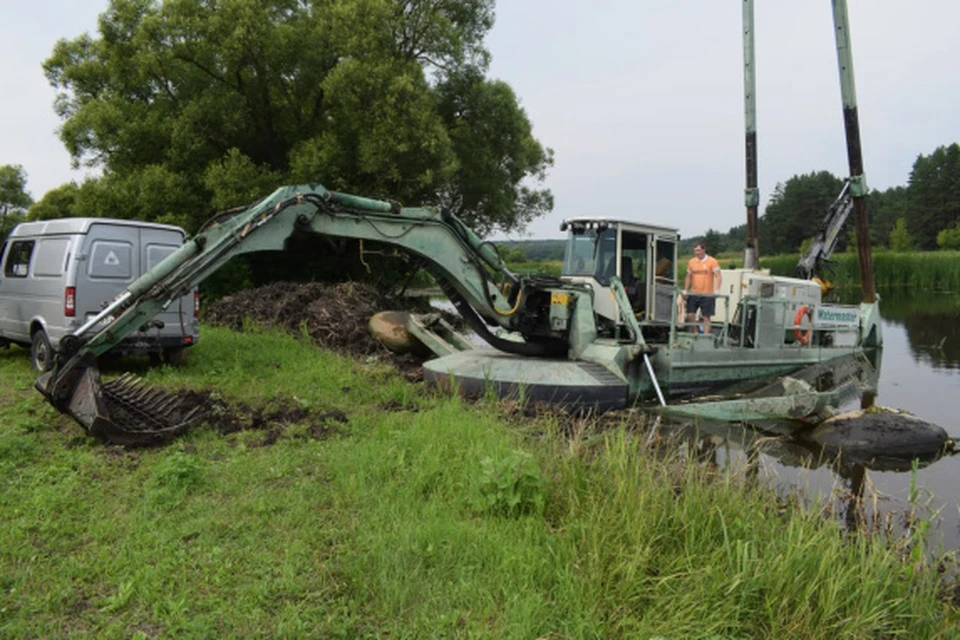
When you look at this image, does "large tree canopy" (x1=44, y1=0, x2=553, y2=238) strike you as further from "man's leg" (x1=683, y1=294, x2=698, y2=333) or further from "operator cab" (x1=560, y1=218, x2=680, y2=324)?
"man's leg" (x1=683, y1=294, x2=698, y2=333)

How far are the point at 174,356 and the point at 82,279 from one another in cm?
160

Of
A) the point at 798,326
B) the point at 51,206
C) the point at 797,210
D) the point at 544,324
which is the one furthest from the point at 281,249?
the point at 797,210

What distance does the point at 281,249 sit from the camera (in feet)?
25.8

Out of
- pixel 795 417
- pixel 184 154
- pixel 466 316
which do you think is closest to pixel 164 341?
pixel 466 316

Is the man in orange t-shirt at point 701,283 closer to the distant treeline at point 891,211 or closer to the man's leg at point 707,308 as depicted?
the man's leg at point 707,308

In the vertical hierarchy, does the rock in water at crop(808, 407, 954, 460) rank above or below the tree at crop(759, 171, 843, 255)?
below

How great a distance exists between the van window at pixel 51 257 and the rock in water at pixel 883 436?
1048cm

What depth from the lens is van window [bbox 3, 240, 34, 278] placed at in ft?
32.8

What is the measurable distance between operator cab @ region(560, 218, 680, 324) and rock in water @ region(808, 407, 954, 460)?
2967 millimetres

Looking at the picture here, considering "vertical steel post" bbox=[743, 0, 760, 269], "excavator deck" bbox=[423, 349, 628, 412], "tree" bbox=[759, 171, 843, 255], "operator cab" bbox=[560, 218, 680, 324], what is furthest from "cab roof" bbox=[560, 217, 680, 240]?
"tree" bbox=[759, 171, 843, 255]

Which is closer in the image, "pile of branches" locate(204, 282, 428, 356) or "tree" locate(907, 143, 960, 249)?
"pile of branches" locate(204, 282, 428, 356)

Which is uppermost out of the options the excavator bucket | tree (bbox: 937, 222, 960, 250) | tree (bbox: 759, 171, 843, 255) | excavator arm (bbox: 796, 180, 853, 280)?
tree (bbox: 759, 171, 843, 255)

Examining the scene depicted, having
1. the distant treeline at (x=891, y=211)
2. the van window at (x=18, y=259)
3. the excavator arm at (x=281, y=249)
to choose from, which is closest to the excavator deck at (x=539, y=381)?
the excavator arm at (x=281, y=249)

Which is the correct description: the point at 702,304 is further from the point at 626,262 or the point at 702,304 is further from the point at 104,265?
the point at 104,265
